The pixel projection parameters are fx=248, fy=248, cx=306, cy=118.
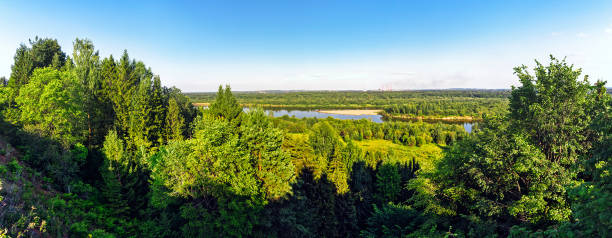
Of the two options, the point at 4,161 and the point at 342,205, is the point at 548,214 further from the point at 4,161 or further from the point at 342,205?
the point at 4,161

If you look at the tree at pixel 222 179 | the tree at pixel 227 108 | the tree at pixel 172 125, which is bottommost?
the tree at pixel 222 179

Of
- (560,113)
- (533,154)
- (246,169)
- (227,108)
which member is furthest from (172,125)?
(560,113)

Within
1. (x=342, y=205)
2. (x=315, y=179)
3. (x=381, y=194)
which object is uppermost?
(x=315, y=179)

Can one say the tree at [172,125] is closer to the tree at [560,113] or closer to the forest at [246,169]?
the forest at [246,169]

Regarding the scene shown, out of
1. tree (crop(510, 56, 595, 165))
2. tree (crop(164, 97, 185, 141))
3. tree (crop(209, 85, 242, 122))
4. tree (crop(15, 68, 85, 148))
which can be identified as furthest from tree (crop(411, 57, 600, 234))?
tree (crop(15, 68, 85, 148))

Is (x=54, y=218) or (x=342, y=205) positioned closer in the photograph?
(x=54, y=218)

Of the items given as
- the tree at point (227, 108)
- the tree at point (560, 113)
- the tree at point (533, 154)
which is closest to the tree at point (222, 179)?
the tree at point (227, 108)

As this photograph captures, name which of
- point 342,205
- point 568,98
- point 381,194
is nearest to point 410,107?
point 381,194

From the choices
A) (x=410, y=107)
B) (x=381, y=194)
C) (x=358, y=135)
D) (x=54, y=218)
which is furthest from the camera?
(x=410, y=107)

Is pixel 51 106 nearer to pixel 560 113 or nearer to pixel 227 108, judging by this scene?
pixel 227 108

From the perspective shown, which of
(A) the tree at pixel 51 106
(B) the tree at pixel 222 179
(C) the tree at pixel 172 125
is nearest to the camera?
(B) the tree at pixel 222 179
